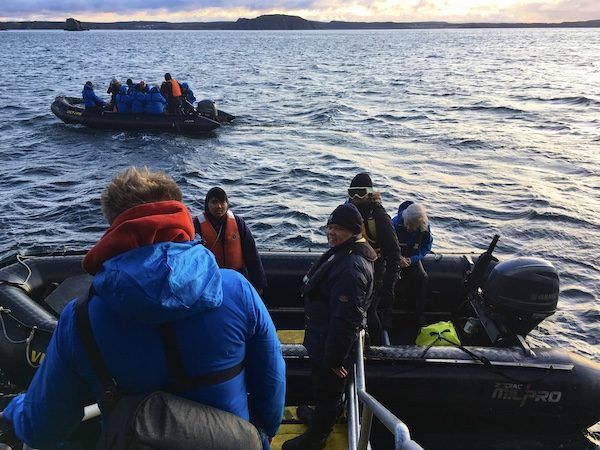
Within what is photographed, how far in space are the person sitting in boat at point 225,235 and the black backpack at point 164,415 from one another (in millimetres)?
3047

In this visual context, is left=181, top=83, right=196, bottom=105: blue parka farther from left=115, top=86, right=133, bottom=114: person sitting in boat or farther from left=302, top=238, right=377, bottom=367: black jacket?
left=302, top=238, right=377, bottom=367: black jacket

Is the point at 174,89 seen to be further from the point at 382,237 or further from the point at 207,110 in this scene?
the point at 382,237

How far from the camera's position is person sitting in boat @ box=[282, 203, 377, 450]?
3131 millimetres

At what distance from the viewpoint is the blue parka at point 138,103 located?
1694cm

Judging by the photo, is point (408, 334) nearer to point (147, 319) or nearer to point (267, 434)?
point (267, 434)

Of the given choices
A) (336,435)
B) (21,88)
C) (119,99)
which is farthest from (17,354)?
(21,88)

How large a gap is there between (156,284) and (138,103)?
55.6ft

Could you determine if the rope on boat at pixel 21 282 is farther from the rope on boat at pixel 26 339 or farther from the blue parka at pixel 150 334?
the blue parka at pixel 150 334

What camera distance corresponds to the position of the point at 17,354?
181 inches

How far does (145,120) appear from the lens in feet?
56.1

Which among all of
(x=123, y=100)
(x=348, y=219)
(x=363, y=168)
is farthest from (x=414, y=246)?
(x=123, y=100)

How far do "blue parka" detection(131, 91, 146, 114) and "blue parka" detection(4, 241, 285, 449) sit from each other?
16.5m

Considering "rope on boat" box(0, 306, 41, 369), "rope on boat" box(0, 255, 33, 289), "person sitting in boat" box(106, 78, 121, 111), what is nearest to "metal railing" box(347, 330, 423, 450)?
"rope on boat" box(0, 306, 41, 369)

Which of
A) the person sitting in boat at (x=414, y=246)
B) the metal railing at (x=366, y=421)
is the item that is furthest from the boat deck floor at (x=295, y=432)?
the person sitting in boat at (x=414, y=246)
